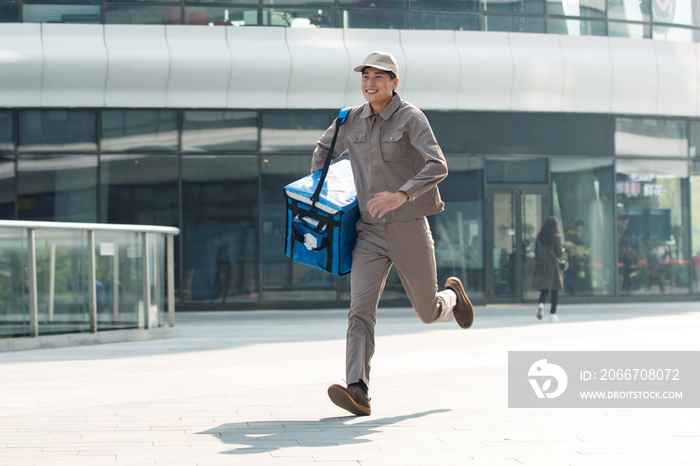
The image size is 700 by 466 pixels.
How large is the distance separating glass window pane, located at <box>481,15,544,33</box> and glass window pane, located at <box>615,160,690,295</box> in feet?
10.1

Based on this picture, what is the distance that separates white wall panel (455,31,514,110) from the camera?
14.2 metres

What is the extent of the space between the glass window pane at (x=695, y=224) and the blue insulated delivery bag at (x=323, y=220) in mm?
12767

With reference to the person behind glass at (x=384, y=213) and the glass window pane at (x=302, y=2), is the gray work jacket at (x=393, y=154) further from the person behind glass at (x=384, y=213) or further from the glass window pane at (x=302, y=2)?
the glass window pane at (x=302, y=2)

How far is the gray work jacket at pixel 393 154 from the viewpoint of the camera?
436 centimetres

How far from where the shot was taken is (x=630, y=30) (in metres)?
15.2

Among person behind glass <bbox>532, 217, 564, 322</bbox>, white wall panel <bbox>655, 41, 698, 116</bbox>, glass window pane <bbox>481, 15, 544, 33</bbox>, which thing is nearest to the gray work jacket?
person behind glass <bbox>532, 217, 564, 322</bbox>

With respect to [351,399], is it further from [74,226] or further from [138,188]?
[138,188]

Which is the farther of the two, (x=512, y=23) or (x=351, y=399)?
(x=512, y=23)

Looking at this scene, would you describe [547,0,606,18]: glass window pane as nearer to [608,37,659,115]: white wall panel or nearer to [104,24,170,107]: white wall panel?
[608,37,659,115]: white wall panel

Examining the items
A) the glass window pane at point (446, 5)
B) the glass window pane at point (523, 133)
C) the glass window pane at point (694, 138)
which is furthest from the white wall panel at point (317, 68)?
the glass window pane at point (694, 138)

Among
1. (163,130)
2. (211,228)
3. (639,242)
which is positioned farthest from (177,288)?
(639,242)

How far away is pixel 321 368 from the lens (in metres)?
6.55

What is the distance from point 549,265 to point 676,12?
7.11 meters

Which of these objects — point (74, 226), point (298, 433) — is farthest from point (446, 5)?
point (298, 433)
